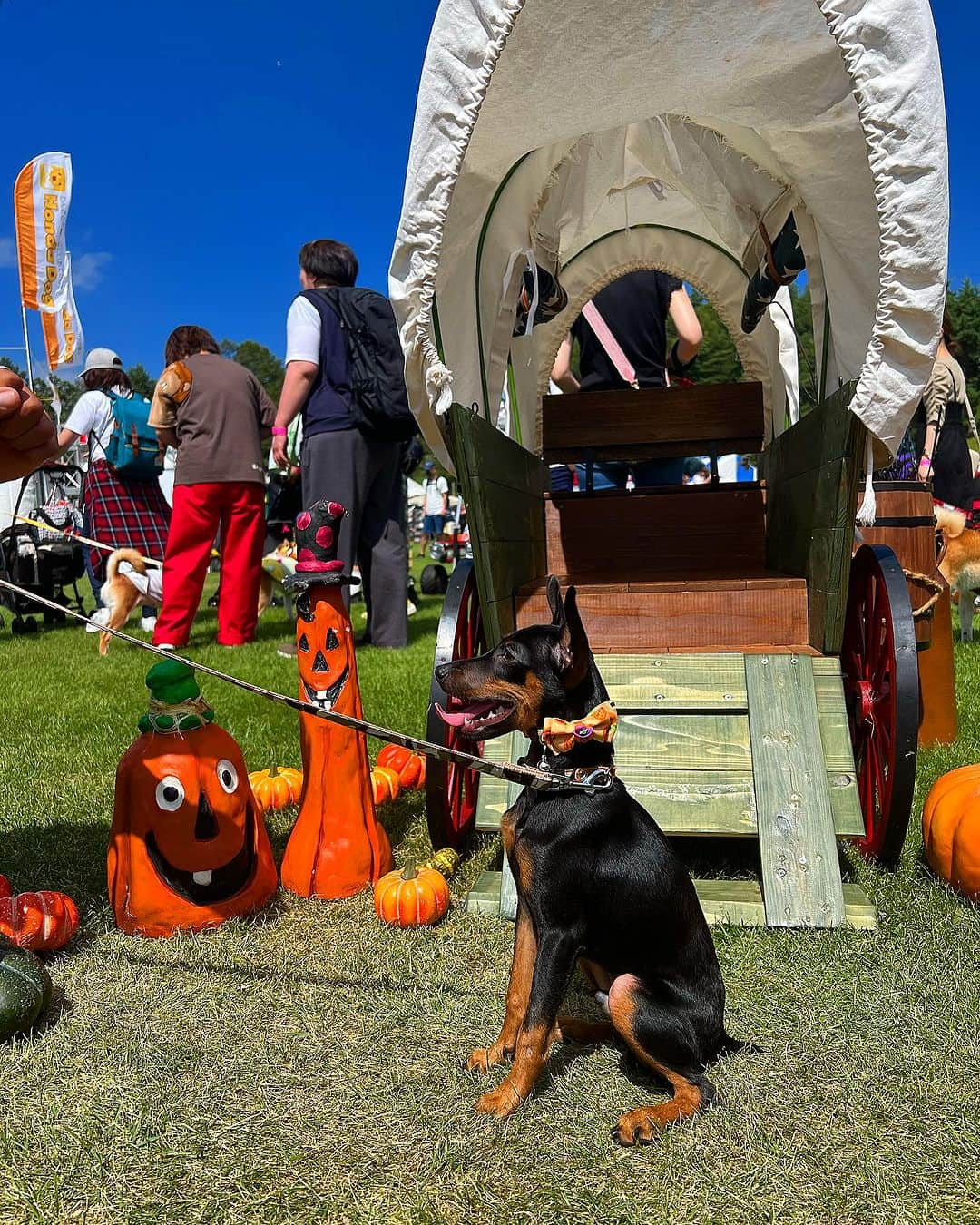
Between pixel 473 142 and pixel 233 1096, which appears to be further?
pixel 473 142

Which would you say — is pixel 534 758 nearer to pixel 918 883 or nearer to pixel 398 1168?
pixel 398 1168

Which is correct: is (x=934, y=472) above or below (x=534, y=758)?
above

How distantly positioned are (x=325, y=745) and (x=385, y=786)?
0.98m

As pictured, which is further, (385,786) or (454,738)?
(385,786)

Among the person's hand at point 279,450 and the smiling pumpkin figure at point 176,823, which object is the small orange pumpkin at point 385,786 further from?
the person's hand at point 279,450

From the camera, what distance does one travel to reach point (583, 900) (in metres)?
2.02

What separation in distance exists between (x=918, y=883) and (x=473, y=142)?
282 centimetres

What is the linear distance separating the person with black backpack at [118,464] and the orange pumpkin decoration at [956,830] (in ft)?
22.5

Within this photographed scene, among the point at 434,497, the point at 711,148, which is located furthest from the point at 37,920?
the point at 434,497

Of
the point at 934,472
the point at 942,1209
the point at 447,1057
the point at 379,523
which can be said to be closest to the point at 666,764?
the point at 447,1057

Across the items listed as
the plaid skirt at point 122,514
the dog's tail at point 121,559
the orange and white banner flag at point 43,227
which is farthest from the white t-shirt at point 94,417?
the orange and white banner flag at point 43,227

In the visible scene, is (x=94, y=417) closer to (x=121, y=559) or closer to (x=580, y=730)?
(x=121, y=559)

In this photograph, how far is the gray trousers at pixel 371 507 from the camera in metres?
6.40

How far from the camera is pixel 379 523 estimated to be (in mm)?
7199
